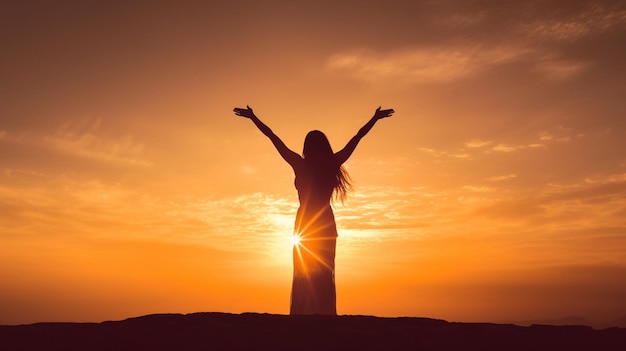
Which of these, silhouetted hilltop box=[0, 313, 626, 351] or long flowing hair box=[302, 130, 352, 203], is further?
long flowing hair box=[302, 130, 352, 203]

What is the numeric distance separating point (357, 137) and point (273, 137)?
1535mm

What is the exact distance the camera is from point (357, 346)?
5570 mm

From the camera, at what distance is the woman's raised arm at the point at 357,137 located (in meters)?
10.7

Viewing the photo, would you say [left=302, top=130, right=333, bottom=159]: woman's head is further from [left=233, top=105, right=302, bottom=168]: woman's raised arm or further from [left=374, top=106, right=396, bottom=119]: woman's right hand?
[left=374, top=106, right=396, bottom=119]: woman's right hand

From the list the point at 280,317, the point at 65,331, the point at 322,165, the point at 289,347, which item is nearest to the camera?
the point at 289,347

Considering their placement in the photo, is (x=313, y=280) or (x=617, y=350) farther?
(x=313, y=280)

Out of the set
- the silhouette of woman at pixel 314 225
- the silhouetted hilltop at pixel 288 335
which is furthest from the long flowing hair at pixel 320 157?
the silhouetted hilltop at pixel 288 335

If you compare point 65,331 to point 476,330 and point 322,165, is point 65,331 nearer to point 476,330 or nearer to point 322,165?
point 476,330

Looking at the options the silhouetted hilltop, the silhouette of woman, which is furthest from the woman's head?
the silhouetted hilltop

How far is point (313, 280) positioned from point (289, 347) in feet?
16.8

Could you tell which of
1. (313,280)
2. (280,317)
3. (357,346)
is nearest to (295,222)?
(313,280)

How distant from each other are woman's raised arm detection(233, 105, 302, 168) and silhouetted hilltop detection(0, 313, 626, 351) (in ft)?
14.3

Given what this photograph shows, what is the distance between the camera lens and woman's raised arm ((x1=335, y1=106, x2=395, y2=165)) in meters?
10.7

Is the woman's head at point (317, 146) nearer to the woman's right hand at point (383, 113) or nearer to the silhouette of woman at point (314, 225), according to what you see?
the silhouette of woman at point (314, 225)
